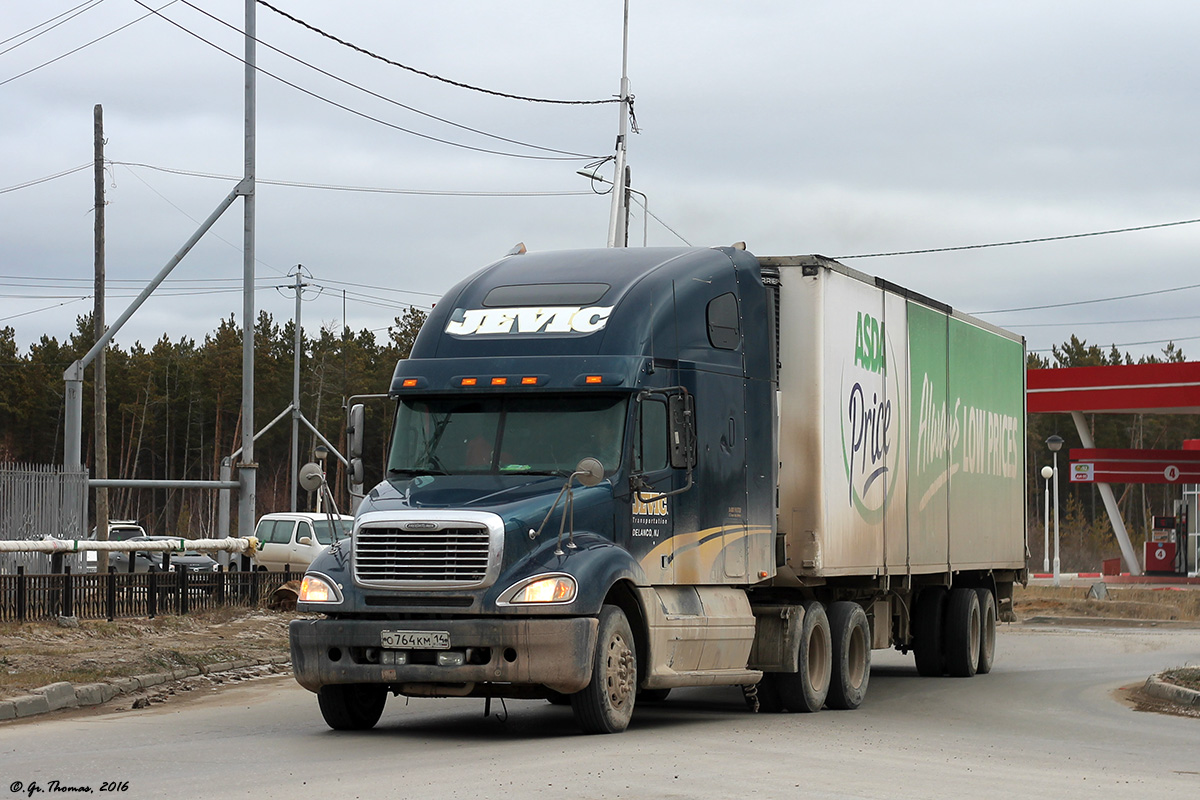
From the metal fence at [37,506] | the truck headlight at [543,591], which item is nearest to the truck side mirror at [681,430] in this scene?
the truck headlight at [543,591]

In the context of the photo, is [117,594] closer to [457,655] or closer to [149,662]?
[149,662]

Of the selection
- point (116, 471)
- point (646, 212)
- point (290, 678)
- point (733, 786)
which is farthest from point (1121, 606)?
point (116, 471)

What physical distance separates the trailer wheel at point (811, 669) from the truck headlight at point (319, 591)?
478 cm

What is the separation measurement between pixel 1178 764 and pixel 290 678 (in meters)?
10.6

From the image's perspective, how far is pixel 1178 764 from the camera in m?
11.9

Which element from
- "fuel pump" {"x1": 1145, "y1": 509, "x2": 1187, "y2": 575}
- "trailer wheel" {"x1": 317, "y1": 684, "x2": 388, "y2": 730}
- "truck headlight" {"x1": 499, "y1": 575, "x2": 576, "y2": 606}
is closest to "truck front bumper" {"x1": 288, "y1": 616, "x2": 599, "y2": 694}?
"truck headlight" {"x1": 499, "y1": 575, "x2": 576, "y2": 606}

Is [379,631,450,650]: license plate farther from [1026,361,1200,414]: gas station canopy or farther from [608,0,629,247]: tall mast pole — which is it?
[1026,361,1200,414]: gas station canopy

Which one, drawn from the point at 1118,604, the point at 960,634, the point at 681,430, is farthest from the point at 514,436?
the point at 1118,604

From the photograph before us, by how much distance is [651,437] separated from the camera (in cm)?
1310

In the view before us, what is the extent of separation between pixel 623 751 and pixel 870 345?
653cm

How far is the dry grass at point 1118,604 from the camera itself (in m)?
35.6

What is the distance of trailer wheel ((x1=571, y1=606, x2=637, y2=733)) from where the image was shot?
12.1 metres

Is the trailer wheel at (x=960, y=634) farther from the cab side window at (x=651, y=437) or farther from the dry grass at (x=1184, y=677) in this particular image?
the cab side window at (x=651, y=437)

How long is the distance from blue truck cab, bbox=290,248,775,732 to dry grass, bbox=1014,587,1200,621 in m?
22.9
